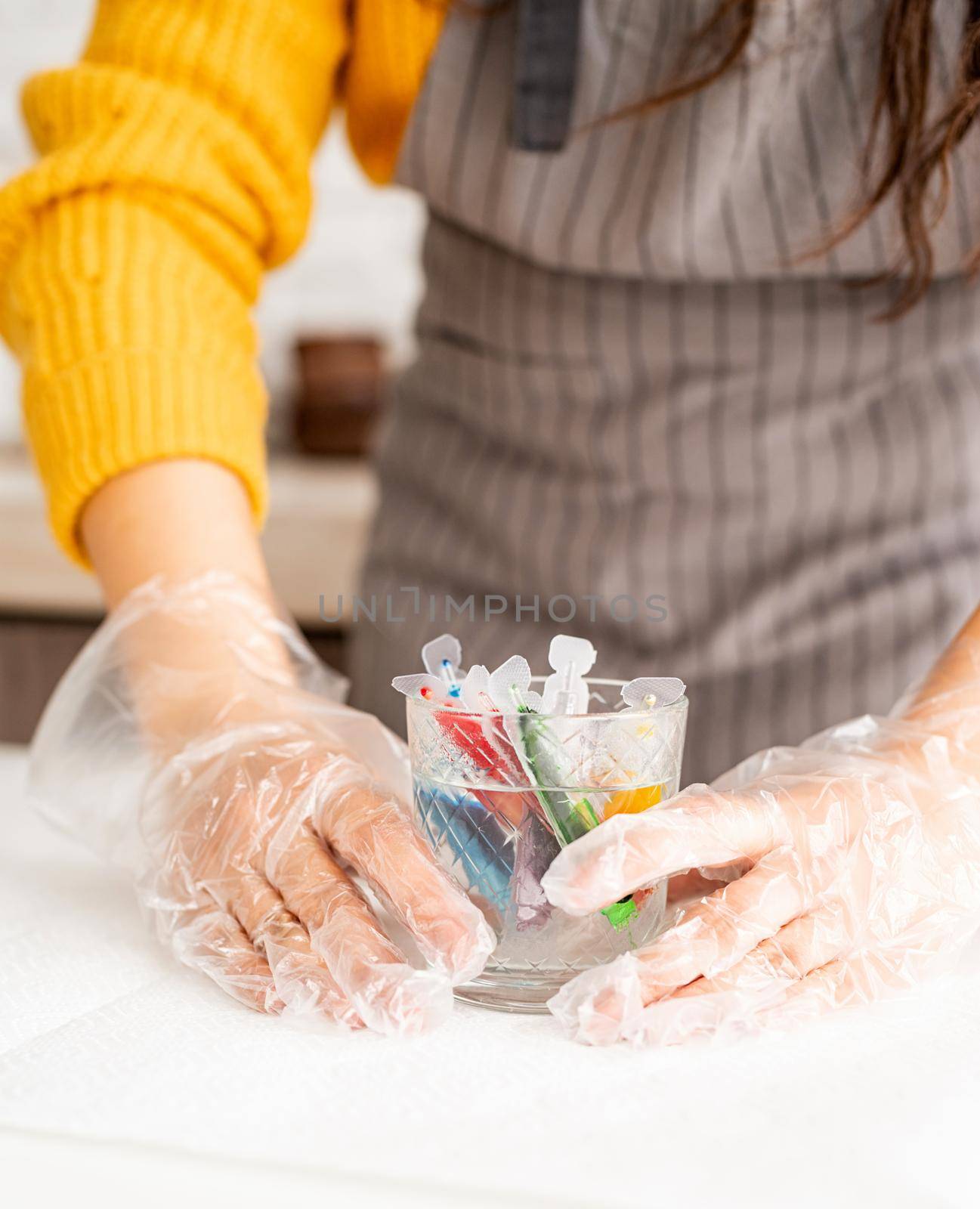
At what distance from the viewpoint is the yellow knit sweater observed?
65 cm

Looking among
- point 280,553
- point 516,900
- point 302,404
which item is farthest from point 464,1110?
point 302,404

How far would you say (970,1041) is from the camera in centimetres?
41

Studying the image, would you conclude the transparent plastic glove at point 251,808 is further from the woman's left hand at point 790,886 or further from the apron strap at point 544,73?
the apron strap at point 544,73

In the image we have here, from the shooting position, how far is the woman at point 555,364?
57 centimetres

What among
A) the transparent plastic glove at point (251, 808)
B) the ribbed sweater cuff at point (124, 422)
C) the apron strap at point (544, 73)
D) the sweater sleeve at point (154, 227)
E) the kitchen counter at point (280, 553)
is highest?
the apron strap at point (544, 73)

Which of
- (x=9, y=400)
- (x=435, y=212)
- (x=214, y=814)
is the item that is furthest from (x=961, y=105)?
(x=9, y=400)

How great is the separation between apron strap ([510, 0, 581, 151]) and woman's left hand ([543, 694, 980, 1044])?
0.40 m

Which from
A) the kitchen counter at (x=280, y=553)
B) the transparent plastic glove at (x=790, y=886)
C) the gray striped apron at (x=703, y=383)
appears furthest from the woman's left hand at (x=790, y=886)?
the kitchen counter at (x=280, y=553)

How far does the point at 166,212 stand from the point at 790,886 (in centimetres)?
52

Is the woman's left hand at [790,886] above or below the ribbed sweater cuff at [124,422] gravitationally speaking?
below

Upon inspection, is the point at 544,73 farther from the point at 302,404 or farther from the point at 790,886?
the point at 302,404

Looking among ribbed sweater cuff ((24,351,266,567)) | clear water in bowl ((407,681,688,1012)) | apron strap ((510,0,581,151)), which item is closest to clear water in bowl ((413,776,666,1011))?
clear water in bowl ((407,681,688,1012))

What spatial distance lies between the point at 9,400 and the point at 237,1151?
164 cm

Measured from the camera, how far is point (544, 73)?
687 millimetres
